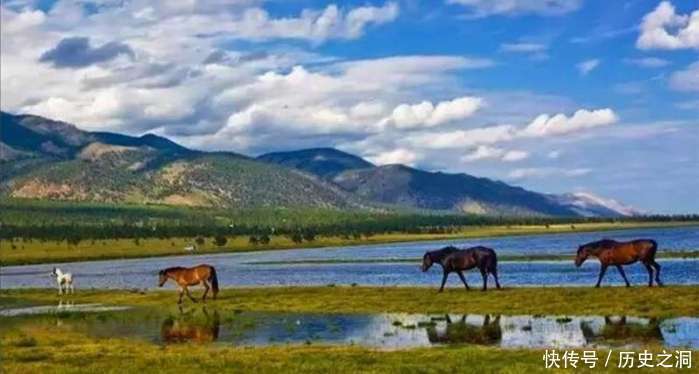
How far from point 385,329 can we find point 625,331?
1027 centimetres

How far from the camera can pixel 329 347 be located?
33906 millimetres

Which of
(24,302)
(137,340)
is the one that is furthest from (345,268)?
(137,340)

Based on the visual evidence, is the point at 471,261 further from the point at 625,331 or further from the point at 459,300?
the point at 625,331

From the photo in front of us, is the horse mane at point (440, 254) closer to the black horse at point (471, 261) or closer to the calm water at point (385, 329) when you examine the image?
the black horse at point (471, 261)

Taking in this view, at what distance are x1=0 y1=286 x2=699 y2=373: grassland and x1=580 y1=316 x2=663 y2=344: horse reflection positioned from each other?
7.82 ft

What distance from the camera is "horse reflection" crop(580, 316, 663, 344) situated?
32.8 metres

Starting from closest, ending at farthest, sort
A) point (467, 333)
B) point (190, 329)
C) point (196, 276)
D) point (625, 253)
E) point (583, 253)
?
point (467, 333) < point (190, 329) < point (625, 253) < point (583, 253) < point (196, 276)

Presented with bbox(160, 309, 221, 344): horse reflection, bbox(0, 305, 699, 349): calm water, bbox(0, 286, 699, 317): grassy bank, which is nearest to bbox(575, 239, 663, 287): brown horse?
bbox(0, 286, 699, 317): grassy bank

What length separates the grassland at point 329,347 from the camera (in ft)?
95.3

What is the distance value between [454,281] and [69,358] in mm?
38973

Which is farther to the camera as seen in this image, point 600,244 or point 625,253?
point 600,244

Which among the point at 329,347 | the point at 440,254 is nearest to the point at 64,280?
the point at 440,254

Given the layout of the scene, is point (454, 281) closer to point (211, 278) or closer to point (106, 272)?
point (211, 278)

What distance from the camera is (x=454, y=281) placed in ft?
221
